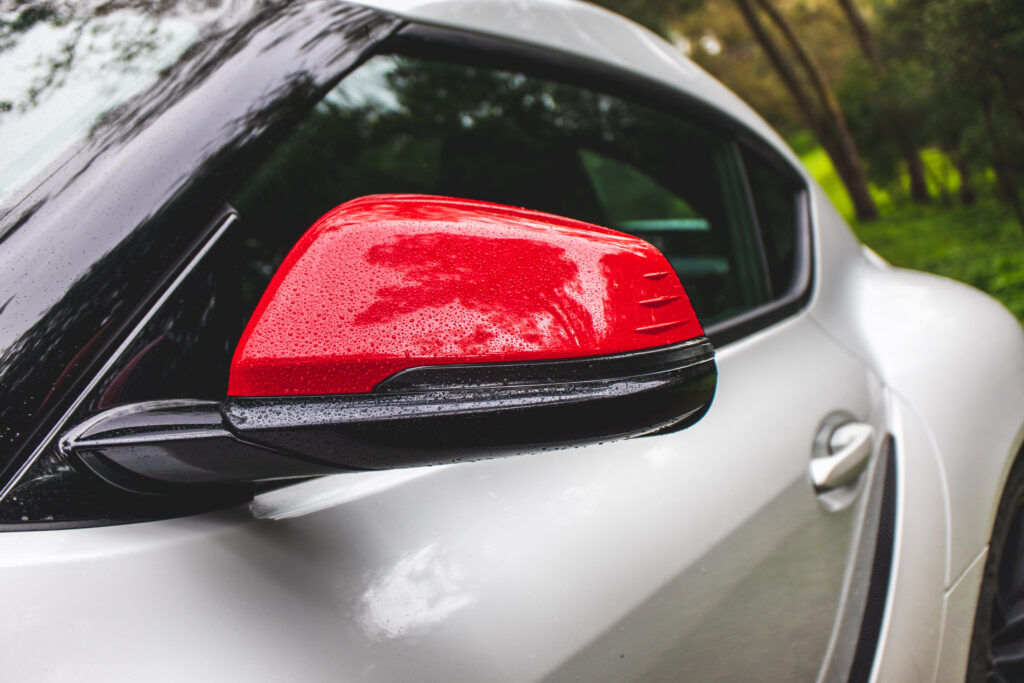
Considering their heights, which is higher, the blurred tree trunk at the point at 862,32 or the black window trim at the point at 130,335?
the black window trim at the point at 130,335

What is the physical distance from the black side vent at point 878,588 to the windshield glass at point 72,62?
1.36m

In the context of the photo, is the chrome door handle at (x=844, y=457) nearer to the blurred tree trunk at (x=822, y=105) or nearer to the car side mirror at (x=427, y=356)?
the car side mirror at (x=427, y=356)

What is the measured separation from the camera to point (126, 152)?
72 centimetres

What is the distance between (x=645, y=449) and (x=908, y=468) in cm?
68

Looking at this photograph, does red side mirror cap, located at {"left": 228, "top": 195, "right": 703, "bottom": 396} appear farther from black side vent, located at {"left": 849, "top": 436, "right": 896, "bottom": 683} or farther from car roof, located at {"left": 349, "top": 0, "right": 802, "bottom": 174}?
black side vent, located at {"left": 849, "top": 436, "right": 896, "bottom": 683}

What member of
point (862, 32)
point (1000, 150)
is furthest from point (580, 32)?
point (862, 32)

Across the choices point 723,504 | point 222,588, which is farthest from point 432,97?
point 222,588

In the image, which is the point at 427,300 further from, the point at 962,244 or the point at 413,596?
the point at 962,244

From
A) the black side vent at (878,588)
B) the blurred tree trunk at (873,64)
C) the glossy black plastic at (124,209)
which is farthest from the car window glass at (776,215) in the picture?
the blurred tree trunk at (873,64)

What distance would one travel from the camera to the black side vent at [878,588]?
3.81ft

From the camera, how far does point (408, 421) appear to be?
0.57 metres

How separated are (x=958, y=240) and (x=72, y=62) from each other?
10.9m

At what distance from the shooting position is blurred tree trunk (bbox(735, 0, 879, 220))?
12.2 meters

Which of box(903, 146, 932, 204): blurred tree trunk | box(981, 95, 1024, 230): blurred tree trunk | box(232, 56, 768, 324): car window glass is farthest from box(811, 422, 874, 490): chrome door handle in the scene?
box(903, 146, 932, 204): blurred tree trunk
